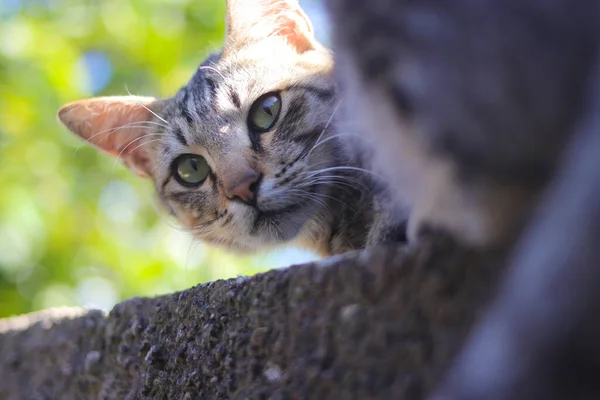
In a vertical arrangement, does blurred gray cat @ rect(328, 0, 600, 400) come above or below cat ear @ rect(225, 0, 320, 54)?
below

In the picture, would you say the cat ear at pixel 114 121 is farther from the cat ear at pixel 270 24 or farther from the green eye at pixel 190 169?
the cat ear at pixel 270 24

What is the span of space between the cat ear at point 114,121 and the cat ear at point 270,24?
313 millimetres

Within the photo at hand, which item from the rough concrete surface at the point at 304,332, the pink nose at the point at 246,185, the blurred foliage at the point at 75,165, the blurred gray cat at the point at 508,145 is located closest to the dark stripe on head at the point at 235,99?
the pink nose at the point at 246,185

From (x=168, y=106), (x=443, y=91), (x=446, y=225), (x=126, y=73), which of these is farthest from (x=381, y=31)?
(x=126, y=73)

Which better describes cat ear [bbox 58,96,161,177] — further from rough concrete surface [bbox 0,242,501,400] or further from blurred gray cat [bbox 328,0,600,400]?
blurred gray cat [bbox 328,0,600,400]

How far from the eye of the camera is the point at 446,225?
2.39 ft

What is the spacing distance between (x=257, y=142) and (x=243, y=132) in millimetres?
54

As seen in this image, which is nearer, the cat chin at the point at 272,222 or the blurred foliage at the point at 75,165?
the cat chin at the point at 272,222

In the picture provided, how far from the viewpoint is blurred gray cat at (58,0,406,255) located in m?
1.33

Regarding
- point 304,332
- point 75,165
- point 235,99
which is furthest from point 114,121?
point 75,165

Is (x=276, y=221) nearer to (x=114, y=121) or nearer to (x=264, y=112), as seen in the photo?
(x=264, y=112)

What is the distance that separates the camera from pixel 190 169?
1.57 meters

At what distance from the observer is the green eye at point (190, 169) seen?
1.54 meters

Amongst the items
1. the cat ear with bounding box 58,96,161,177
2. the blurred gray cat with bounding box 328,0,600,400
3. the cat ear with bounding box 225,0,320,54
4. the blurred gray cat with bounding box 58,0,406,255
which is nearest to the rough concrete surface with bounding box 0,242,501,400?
the blurred gray cat with bounding box 328,0,600,400
